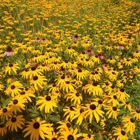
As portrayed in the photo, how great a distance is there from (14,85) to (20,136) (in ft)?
2.36

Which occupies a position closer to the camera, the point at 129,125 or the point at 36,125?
the point at 36,125

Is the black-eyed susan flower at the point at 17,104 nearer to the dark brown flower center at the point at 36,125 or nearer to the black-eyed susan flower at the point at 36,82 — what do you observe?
the black-eyed susan flower at the point at 36,82

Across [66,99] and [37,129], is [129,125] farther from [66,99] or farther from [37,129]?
[37,129]

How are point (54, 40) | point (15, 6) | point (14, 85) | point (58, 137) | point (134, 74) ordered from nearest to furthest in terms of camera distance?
1. point (58, 137)
2. point (14, 85)
3. point (134, 74)
4. point (54, 40)
5. point (15, 6)

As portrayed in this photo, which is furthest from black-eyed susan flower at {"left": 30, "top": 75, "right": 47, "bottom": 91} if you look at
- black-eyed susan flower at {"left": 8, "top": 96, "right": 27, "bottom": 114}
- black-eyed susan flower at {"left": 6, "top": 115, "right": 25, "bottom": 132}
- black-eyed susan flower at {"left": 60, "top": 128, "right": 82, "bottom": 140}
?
black-eyed susan flower at {"left": 60, "top": 128, "right": 82, "bottom": 140}

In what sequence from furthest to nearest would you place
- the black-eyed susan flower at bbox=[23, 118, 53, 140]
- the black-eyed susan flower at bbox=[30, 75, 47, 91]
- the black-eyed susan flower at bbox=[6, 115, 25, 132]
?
the black-eyed susan flower at bbox=[30, 75, 47, 91], the black-eyed susan flower at bbox=[6, 115, 25, 132], the black-eyed susan flower at bbox=[23, 118, 53, 140]

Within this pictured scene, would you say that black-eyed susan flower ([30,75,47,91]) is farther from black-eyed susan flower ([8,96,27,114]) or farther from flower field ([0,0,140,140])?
black-eyed susan flower ([8,96,27,114])

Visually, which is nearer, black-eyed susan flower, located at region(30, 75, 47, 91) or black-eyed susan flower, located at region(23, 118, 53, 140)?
black-eyed susan flower, located at region(23, 118, 53, 140)

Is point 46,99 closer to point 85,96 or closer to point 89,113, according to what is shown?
point 89,113

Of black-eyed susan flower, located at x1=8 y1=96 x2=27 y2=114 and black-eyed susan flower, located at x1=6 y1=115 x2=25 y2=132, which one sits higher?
black-eyed susan flower, located at x1=8 y1=96 x2=27 y2=114

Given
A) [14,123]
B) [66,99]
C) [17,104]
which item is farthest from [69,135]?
[66,99]

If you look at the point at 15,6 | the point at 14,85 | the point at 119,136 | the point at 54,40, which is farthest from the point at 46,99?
the point at 15,6

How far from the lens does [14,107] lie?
2660 millimetres

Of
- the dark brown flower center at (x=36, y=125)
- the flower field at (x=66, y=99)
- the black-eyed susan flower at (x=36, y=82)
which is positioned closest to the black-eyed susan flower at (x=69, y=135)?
the flower field at (x=66, y=99)
